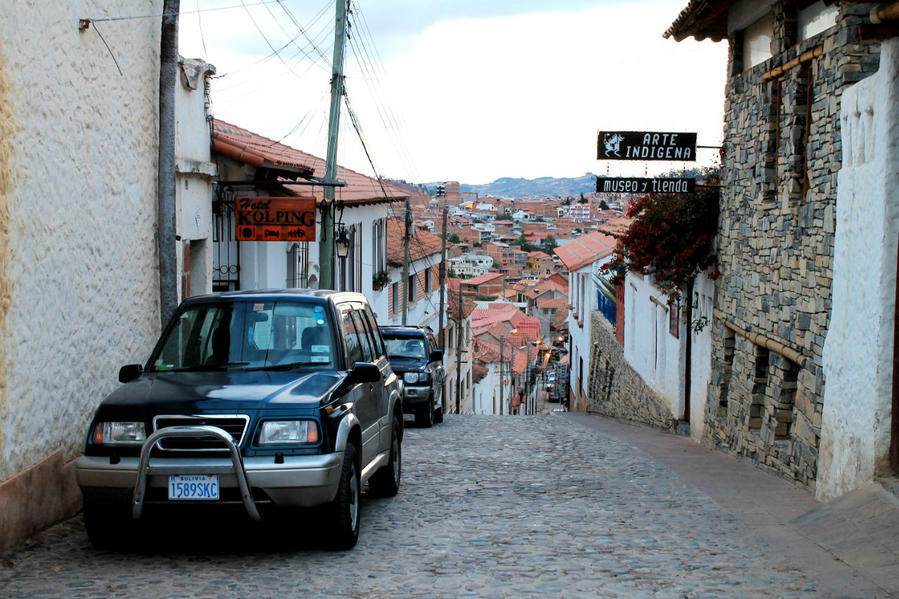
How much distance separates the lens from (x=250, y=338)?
24.6 ft

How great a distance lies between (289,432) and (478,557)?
1.66 meters

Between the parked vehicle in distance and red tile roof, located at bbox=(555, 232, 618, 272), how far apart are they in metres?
24.3

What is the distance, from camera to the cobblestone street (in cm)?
595

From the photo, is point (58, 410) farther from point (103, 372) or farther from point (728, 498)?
point (728, 498)

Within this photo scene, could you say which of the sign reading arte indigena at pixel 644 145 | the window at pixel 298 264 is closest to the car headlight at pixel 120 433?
the sign reading arte indigena at pixel 644 145

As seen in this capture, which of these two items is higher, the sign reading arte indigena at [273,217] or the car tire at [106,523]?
the sign reading arte indigena at [273,217]

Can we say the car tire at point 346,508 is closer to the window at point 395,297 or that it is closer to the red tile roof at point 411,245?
the red tile roof at point 411,245

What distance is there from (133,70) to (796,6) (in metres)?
7.73

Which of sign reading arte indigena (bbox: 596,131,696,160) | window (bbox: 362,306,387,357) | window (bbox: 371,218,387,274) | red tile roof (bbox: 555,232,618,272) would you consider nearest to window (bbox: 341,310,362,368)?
window (bbox: 362,306,387,357)

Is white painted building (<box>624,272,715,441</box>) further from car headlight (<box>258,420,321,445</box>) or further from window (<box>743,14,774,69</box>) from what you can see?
car headlight (<box>258,420,321,445</box>)

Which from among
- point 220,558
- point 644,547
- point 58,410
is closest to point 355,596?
point 220,558

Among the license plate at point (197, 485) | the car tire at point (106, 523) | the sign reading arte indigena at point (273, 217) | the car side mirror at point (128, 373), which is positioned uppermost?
Result: the sign reading arte indigena at point (273, 217)

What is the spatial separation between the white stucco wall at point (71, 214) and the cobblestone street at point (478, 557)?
116 cm

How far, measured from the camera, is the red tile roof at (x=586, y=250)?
33.8 m
